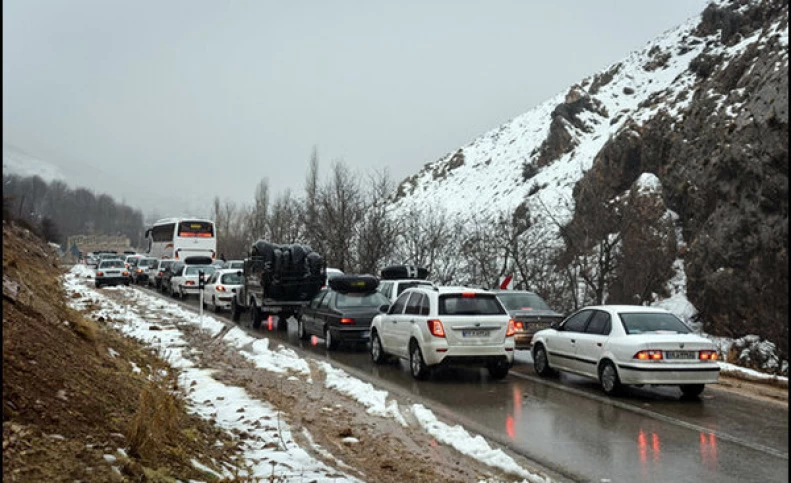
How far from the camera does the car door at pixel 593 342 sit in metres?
11.9

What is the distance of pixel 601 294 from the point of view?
88.9 feet

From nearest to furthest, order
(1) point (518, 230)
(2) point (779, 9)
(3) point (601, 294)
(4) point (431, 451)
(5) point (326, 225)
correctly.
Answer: (4) point (431, 451)
(3) point (601, 294)
(1) point (518, 230)
(5) point (326, 225)
(2) point (779, 9)

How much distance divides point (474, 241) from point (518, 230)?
7.68 feet

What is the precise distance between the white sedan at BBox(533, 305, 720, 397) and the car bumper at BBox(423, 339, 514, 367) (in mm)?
1118

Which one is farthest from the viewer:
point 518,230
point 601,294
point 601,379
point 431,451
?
point 518,230

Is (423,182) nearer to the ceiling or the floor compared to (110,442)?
nearer to the ceiling

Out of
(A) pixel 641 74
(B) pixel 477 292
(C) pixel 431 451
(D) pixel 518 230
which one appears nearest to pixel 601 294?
(D) pixel 518 230

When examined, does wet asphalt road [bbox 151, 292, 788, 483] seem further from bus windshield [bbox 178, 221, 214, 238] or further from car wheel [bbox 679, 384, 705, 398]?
bus windshield [bbox 178, 221, 214, 238]

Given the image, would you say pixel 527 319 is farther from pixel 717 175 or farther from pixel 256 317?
pixel 717 175

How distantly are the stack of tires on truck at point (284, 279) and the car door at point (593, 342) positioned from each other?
11.0m

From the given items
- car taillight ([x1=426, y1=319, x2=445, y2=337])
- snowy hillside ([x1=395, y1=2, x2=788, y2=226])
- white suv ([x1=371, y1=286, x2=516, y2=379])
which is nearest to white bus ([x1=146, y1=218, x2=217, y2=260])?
snowy hillside ([x1=395, y1=2, x2=788, y2=226])

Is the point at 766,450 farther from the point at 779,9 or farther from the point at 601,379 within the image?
the point at 779,9

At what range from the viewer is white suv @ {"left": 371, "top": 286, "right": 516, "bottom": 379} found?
12742 mm

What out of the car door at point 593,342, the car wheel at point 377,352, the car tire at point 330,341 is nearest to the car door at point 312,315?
the car tire at point 330,341
